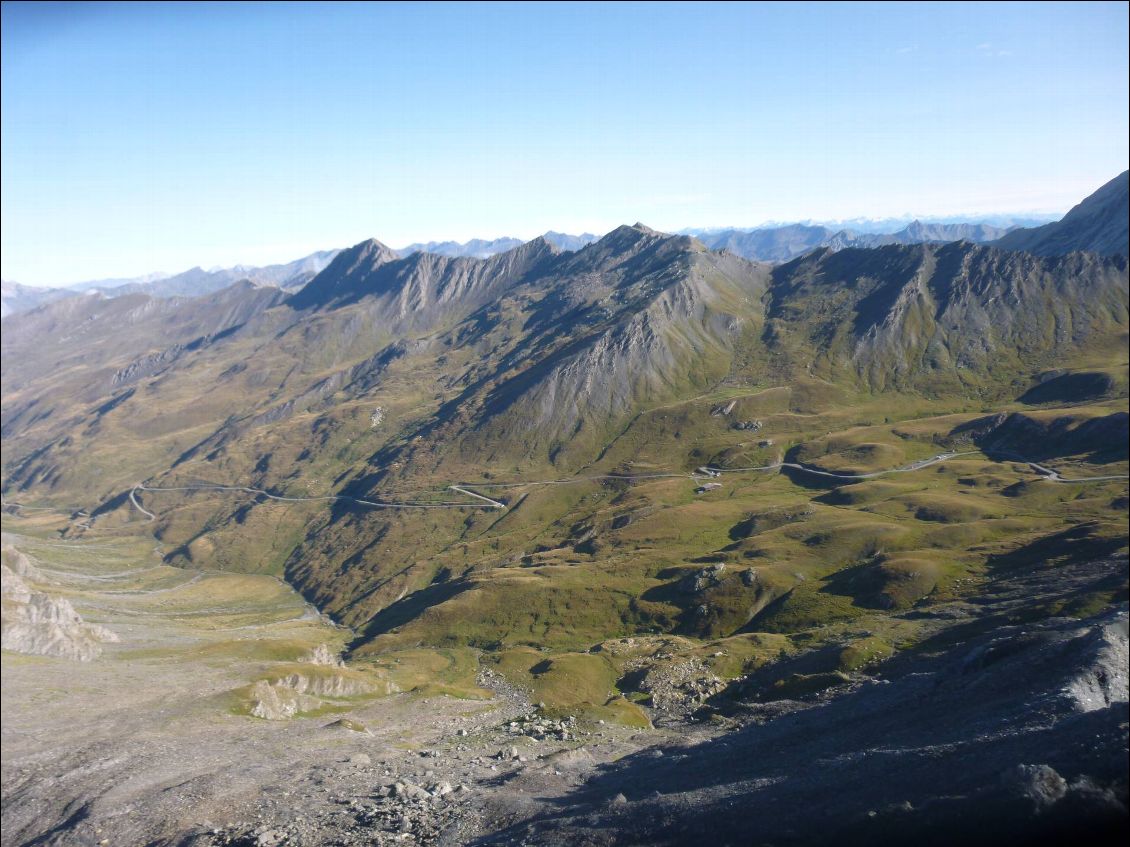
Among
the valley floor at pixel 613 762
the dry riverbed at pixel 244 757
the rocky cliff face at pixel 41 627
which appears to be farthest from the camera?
the rocky cliff face at pixel 41 627

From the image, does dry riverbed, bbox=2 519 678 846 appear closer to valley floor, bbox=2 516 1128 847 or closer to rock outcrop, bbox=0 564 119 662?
valley floor, bbox=2 516 1128 847

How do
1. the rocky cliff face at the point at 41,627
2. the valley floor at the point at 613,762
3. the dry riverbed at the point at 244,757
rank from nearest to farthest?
the valley floor at the point at 613,762
the dry riverbed at the point at 244,757
the rocky cliff face at the point at 41,627

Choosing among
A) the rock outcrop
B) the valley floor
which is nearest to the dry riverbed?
the valley floor

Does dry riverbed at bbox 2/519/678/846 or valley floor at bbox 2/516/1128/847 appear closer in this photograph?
valley floor at bbox 2/516/1128/847

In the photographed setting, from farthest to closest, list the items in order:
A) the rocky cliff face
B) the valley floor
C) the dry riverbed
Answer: the rocky cliff face < the dry riverbed < the valley floor

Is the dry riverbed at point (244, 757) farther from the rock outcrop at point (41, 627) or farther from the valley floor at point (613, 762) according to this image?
the rock outcrop at point (41, 627)

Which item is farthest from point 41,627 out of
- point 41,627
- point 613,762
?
point 613,762

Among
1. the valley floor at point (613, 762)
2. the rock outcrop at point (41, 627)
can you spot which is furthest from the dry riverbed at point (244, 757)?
the rock outcrop at point (41, 627)

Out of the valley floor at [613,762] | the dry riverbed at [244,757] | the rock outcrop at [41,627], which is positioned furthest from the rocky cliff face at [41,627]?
the valley floor at [613,762]

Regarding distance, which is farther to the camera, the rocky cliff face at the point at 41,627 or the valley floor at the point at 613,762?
the rocky cliff face at the point at 41,627

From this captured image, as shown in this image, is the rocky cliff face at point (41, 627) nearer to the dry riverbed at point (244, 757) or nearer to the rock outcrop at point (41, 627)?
the rock outcrop at point (41, 627)

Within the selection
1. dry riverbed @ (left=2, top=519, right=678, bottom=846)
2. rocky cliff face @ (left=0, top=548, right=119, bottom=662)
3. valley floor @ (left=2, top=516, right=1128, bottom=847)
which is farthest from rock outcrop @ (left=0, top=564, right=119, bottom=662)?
valley floor @ (left=2, top=516, right=1128, bottom=847)

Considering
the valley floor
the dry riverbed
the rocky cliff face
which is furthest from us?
the rocky cliff face
